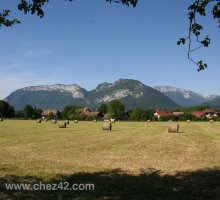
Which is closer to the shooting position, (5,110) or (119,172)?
(119,172)

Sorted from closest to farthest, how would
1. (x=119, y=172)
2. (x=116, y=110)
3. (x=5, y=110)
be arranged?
(x=119, y=172) < (x=5, y=110) < (x=116, y=110)

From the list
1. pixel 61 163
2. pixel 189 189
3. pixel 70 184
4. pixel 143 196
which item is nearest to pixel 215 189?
pixel 189 189

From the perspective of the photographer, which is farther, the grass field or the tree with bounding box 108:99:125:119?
the tree with bounding box 108:99:125:119

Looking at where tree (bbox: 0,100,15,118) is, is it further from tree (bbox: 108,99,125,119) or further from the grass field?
the grass field

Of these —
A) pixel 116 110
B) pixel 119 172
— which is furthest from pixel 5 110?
pixel 119 172

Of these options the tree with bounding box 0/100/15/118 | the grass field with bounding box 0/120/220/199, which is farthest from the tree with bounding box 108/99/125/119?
the grass field with bounding box 0/120/220/199

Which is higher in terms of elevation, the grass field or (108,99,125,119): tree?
(108,99,125,119): tree

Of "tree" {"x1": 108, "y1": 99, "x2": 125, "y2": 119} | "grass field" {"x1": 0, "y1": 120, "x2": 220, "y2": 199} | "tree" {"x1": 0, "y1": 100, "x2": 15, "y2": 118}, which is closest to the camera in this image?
"grass field" {"x1": 0, "y1": 120, "x2": 220, "y2": 199}

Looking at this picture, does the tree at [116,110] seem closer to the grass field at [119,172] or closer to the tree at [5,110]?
the tree at [5,110]

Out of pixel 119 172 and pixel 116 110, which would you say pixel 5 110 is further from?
pixel 119 172

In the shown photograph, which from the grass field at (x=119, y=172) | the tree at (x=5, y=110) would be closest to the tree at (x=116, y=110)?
the tree at (x=5, y=110)

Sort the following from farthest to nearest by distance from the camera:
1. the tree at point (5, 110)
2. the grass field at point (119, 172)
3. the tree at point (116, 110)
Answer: the tree at point (116, 110) → the tree at point (5, 110) → the grass field at point (119, 172)

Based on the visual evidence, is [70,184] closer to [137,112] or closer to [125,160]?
[125,160]

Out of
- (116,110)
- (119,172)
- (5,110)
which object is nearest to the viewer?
(119,172)
